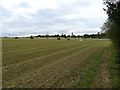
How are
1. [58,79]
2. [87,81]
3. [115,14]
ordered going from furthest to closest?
[115,14] → [58,79] → [87,81]

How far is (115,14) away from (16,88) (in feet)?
35.8

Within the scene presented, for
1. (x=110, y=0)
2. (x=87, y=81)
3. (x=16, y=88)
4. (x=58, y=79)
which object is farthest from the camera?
(x=110, y=0)

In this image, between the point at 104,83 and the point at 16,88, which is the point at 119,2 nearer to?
the point at 104,83

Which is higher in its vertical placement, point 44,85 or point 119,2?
point 119,2

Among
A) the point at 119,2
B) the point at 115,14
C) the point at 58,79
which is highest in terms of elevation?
the point at 119,2

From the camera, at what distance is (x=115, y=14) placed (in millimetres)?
16031

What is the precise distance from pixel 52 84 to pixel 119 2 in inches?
405

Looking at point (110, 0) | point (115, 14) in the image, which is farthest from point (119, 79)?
point (110, 0)

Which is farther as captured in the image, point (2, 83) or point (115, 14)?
point (115, 14)

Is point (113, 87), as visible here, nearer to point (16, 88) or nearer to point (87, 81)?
point (87, 81)

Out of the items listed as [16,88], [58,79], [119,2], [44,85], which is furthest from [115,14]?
[16,88]

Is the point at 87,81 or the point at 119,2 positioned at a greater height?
the point at 119,2

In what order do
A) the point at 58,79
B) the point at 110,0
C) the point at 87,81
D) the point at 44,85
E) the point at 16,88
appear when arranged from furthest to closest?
the point at 110,0
the point at 58,79
the point at 87,81
the point at 44,85
the point at 16,88

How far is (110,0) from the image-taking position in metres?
17.9
